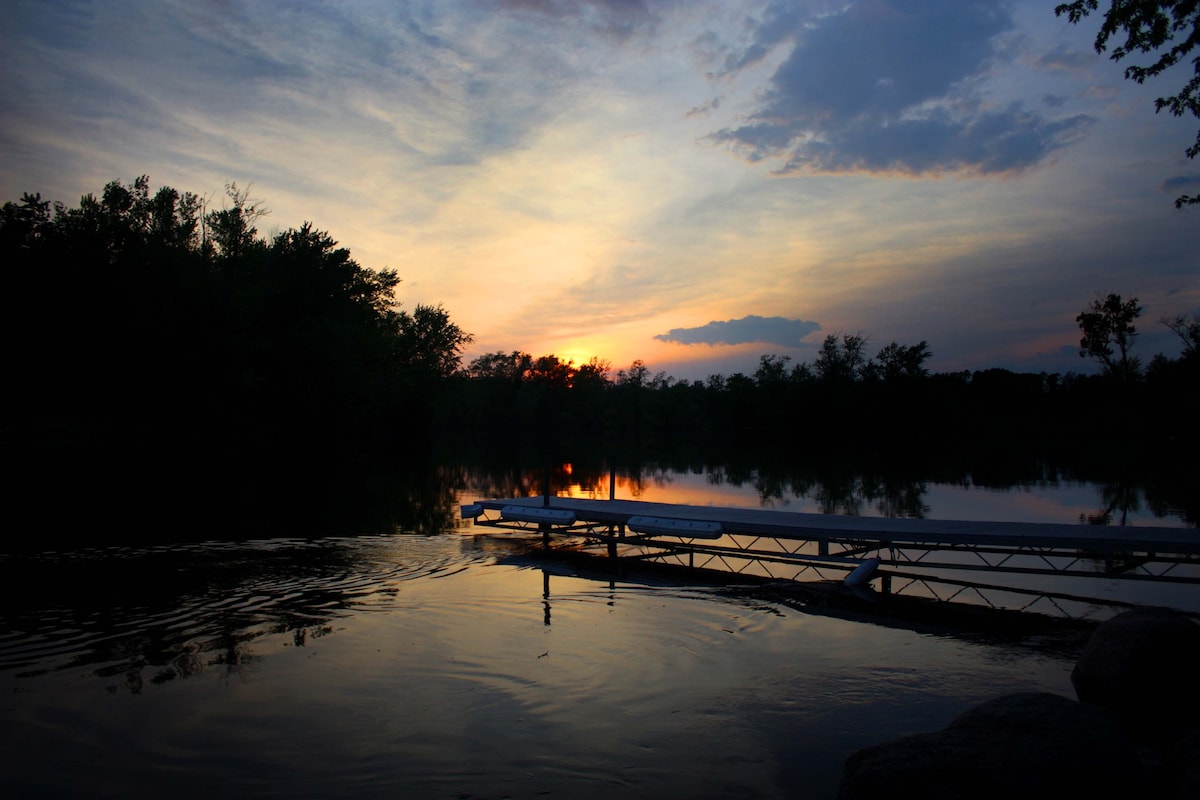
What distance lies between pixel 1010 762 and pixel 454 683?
5552 mm

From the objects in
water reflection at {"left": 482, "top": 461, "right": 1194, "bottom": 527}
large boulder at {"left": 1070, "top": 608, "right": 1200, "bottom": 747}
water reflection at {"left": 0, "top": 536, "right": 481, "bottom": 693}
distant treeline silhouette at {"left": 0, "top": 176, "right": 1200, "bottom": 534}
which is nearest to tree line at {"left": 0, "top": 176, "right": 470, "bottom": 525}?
distant treeline silhouette at {"left": 0, "top": 176, "right": 1200, "bottom": 534}

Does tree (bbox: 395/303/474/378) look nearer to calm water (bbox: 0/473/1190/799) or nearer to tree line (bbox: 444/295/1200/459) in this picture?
tree line (bbox: 444/295/1200/459)

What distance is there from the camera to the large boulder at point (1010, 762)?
4637mm

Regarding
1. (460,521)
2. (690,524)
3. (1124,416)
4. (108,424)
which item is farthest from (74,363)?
(1124,416)

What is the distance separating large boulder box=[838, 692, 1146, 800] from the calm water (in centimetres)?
141

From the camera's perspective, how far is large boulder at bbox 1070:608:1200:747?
6.54 m

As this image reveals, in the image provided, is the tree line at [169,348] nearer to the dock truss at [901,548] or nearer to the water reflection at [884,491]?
the water reflection at [884,491]

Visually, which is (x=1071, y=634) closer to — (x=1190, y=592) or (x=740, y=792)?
(x=1190, y=592)

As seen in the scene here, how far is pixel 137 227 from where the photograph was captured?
5025cm

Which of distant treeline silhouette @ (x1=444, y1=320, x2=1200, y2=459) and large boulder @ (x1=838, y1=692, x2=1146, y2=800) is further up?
distant treeline silhouette @ (x1=444, y1=320, x2=1200, y2=459)

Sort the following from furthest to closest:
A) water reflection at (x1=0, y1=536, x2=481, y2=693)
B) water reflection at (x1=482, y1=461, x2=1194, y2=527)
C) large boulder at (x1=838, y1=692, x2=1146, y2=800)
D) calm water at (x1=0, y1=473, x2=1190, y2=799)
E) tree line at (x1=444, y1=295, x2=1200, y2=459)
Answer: tree line at (x1=444, y1=295, x2=1200, y2=459), water reflection at (x1=482, y1=461, x2=1194, y2=527), water reflection at (x1=0, y1=536, x2=481, y2=693), calm water at (x1=0, y1=473, x2=1190, y2=799), large boulder at (x1=838, y1=692, x2=1146, y2=800)

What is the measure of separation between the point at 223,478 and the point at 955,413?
297ft

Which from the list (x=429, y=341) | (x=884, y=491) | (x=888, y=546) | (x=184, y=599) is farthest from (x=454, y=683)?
(x=429, y=341)

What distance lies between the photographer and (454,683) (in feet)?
27.4
